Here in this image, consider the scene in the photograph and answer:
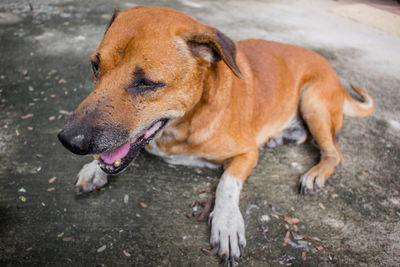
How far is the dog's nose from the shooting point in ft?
5.56

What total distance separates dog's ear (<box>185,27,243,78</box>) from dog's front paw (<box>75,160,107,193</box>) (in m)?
1.28

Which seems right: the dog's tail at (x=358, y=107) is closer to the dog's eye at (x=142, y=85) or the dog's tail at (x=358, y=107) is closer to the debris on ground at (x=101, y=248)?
the dog's eye at (x=142, y=85)

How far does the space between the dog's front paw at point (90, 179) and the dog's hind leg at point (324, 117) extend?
1.92m

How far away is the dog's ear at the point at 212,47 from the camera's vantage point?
1.95 meters

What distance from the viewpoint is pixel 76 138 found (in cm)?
170

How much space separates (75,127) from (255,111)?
5.55ft

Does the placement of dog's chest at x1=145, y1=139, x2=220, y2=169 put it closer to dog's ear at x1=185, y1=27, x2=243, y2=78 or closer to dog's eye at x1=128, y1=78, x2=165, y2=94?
dog's eye at x1=128, y1=78, x2=165, y2=94

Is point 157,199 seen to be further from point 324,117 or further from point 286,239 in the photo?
point 324,117

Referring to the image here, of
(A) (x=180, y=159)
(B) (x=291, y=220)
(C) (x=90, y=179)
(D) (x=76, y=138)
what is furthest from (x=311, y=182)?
(D) (x=76, y=138)

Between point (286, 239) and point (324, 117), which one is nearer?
point (286, 239)

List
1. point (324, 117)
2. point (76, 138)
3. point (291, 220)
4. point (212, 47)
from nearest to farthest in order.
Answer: point (76, 138)
point (212, 47)
point (291, 220)
point (324, 117)

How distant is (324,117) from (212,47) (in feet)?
5.36

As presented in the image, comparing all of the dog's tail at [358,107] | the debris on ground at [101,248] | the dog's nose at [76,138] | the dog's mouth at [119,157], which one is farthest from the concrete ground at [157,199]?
the dog's nose at [76,138]

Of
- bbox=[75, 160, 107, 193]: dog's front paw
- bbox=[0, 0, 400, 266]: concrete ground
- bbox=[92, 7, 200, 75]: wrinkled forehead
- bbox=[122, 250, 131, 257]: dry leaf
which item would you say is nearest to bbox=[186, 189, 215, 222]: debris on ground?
bbox=[0, 0, 400, 266]: concrete ground
